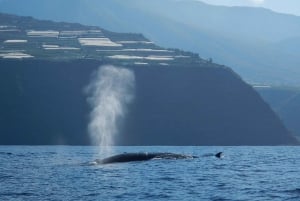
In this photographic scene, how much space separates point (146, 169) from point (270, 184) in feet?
63.3

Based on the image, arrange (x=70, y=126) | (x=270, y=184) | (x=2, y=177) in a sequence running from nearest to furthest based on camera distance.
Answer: (x=270, y=184) < (x=2, y=177) < (x=70, y=126)

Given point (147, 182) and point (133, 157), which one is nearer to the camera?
point (147, 182)

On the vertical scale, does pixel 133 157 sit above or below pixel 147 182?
above

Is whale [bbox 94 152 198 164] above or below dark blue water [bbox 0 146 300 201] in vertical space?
above

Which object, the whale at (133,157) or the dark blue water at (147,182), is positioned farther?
the whale at (133,157)

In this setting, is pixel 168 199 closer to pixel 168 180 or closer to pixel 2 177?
pixel 168 180

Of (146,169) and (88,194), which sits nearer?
(88,194)

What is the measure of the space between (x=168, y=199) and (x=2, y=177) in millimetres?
23479

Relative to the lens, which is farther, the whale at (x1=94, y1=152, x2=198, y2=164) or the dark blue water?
the whale at (x1=94, y1=152, x2=198, y2=164)

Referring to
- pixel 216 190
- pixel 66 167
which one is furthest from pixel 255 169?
pixel 216 190

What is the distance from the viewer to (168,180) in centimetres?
7244

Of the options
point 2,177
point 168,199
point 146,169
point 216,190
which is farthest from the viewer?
point 146,169

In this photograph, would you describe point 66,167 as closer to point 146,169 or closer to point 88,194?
point 146,169

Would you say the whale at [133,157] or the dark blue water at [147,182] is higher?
the whale at [133,157]
